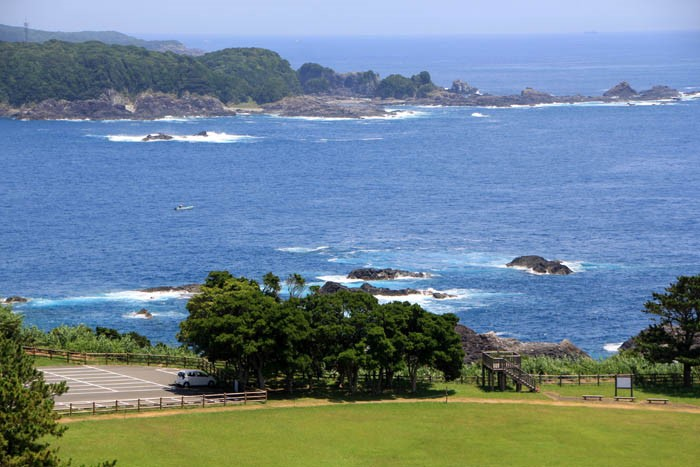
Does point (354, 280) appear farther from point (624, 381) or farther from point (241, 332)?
point (624, 381)

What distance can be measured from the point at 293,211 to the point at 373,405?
9912 cm

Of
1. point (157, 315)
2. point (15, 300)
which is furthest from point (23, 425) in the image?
point (15, 300)

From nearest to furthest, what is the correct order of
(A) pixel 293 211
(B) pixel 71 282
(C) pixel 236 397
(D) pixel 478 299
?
(C) pixel 236 397, (D) pixel 478 299, (B) pixel 71 282, (A) pixel 293 211


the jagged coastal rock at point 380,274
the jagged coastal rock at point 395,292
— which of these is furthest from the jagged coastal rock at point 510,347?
the jagged coastal rock at point 380,274

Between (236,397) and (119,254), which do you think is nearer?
(236,397)

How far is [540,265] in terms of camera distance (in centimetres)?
12088

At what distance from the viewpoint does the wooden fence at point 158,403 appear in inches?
2280

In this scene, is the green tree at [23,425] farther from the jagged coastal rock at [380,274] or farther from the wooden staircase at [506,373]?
the jagged coastal rock at [380,274]

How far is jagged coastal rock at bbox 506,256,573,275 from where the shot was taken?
395 feet

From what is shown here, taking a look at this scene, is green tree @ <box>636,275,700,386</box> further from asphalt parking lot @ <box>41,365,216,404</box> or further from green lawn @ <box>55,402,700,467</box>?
asphalt parking lot @ <box>41,365,216,404</box>

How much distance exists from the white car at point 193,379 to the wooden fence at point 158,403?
3.42 metres

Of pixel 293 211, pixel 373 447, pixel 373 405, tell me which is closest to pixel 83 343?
pixel 373 405

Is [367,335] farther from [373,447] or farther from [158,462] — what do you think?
[158,462]

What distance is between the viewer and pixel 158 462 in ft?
162
